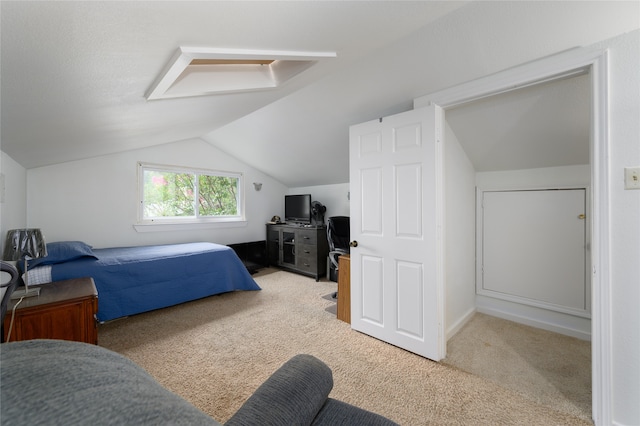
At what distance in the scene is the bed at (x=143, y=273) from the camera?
236cm

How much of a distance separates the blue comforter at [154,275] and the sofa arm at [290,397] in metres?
2.45

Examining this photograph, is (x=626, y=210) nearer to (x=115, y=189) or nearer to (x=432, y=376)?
(x=432, y=376)

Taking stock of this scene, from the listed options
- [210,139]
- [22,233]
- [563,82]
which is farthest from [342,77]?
[210,139]

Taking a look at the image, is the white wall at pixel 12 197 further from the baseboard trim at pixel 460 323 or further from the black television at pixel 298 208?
the baseboard trim at pixel 460 323

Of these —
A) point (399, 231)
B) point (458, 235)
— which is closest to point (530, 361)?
point (458, 235)

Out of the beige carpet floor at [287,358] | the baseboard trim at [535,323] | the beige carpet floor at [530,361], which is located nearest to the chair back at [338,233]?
the beige carpet floor at [287,358]

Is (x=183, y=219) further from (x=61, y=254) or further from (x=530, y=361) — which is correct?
(x=530, y=361)

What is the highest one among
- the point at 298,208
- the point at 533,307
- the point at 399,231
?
the point at 298,208

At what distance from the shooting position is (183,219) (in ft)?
13.8

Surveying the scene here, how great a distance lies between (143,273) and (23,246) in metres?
1.14

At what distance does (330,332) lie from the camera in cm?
250

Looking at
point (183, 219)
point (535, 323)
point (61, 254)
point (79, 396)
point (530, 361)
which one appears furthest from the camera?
point (183, 219)

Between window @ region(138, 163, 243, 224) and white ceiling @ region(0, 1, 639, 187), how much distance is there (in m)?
1.33

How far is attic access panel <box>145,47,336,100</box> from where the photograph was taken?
3.84 feet
